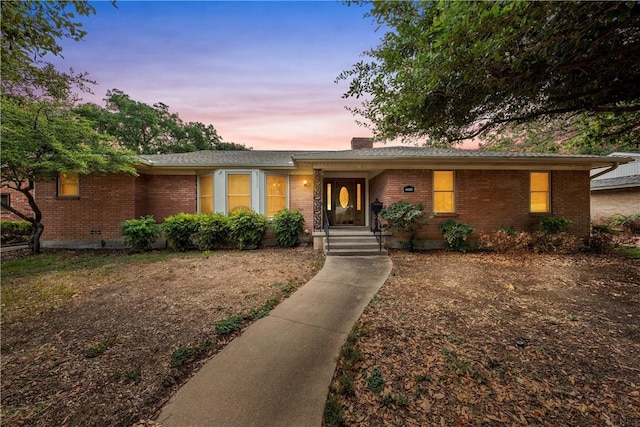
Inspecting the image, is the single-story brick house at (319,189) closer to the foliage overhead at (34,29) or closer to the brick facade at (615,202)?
the foliage overhead at (34,29)

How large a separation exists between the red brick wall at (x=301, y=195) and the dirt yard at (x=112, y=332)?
168 inches

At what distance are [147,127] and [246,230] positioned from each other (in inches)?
943

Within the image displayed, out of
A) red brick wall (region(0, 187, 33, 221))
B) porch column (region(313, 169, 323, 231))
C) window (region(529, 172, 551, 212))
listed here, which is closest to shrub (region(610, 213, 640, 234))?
window (region(529, 172, 551, 212))

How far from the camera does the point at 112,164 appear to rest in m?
7.89

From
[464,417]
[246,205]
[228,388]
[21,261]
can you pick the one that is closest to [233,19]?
[246,205]

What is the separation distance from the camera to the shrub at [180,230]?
27.7 feet

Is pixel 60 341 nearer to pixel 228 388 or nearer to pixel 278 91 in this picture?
pixel 228 388

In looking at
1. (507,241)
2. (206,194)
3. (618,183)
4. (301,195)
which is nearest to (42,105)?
(206,194)

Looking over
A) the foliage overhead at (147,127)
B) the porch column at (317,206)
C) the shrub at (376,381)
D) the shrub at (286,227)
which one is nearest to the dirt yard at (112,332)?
the shrub at (376,381)

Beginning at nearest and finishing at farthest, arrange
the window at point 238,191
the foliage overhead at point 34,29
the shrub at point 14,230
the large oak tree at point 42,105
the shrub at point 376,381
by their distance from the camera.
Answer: the shrub at point 376,381 → the foliage overhead at point 34,29 → the large oak tree at point 42,105 → the window at point 238,191 → the shrub at point 14,230

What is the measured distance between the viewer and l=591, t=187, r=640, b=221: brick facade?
14570 mm

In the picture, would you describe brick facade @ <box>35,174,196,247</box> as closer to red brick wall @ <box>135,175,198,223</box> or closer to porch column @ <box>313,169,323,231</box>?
red brick wall @ <box>135,175,198,223</box>

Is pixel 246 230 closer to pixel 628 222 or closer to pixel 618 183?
pixel 628 222

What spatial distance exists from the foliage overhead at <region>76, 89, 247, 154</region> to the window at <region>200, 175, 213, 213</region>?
54.3 feet
